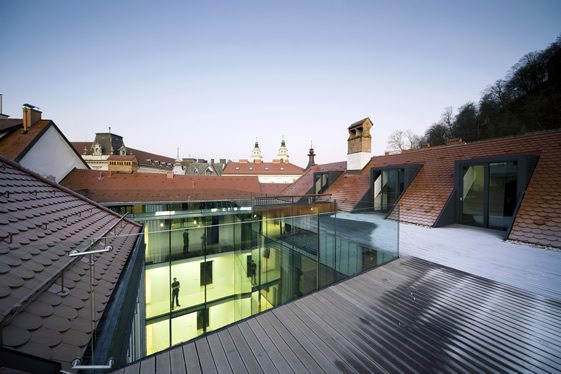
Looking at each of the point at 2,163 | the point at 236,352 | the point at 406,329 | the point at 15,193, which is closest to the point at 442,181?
the point at 406,329

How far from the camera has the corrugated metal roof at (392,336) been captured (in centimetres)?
218

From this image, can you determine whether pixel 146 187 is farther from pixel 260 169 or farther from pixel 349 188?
pixel 260 169

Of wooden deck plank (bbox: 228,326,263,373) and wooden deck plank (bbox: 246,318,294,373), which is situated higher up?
wooden deck plank (bbox: 228,326,263,373)

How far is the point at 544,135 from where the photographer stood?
7.22m

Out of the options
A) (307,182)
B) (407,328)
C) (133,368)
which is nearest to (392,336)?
(407,328)

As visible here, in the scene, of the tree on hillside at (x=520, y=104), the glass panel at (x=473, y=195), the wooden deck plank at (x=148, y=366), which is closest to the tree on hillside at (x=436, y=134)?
the tree on hillside at (x=520, y=104)

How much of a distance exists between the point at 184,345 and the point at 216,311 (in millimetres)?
10660

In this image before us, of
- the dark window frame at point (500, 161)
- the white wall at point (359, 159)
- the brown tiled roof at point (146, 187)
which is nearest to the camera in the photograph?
the dark window frame at point (500, 161)

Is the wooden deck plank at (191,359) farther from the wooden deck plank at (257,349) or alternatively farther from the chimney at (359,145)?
the chimney at (359,145)

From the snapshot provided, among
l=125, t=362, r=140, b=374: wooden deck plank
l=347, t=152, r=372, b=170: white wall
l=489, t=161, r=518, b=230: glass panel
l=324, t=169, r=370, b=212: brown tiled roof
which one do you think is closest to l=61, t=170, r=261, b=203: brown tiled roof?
l=324, t=169, r=370, b=212: brown tiled roof

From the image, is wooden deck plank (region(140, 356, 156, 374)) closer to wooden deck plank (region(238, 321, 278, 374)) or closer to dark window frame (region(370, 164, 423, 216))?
wooden deck plank (region(238, 321, 278, 374))

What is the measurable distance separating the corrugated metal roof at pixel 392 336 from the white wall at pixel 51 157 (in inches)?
762

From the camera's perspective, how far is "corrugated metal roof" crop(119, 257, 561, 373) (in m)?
2.18

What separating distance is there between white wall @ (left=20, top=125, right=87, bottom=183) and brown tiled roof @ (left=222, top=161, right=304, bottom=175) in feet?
110
